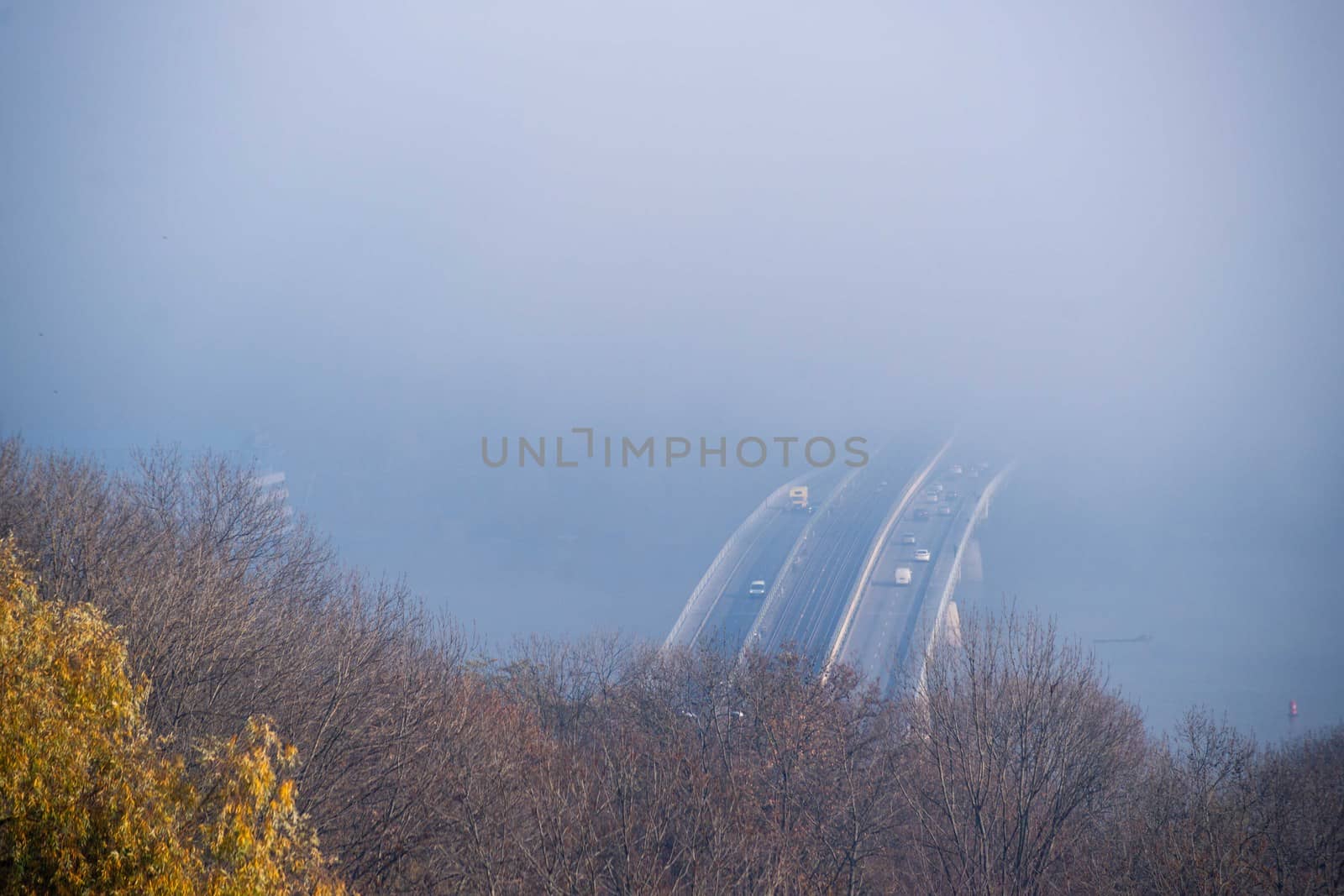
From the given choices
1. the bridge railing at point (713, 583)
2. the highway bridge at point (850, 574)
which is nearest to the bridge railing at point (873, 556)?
the highway bridge at point (850, 574)

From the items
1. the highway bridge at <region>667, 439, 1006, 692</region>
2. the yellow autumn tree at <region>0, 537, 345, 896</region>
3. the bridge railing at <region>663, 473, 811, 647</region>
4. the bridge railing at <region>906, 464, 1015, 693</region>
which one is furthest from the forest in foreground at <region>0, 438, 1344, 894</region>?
the bridge railing at <region>663, 473, 811, 647</region>

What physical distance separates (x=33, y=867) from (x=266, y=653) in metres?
8.79

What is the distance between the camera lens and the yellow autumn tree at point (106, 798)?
6258 millimetres

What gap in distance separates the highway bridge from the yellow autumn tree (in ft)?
84.9

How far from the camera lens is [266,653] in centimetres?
1477

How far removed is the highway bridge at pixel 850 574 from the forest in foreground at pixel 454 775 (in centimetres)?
1372

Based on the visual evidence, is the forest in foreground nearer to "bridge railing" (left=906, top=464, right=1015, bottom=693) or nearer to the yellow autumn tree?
the yellow autumn tree

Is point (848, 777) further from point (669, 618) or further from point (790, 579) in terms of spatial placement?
point (669, 618)

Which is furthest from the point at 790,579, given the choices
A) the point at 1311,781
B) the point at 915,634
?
the point at 1311,781

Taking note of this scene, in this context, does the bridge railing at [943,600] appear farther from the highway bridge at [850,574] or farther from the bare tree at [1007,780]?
the bare tree at [1007,780]

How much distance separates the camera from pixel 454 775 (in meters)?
13.3

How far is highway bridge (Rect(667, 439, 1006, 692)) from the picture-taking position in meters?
42.8

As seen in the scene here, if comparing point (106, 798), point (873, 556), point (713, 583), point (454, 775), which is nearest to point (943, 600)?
point (873, 556)

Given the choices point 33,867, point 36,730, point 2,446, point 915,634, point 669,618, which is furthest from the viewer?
point 669,618
